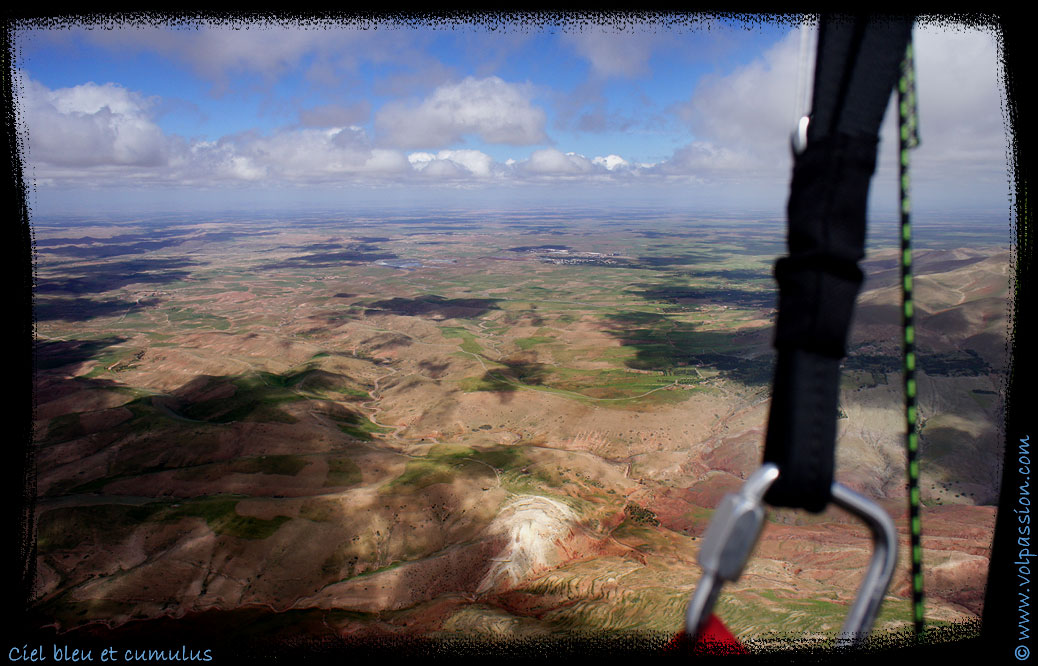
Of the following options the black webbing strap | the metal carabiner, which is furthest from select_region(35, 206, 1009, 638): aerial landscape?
the metal carabiner

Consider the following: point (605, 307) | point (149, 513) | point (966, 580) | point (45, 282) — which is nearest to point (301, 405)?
point (149, 513)

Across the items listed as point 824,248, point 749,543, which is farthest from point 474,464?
point 824,248

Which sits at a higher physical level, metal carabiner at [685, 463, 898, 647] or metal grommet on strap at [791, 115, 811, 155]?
metal grommet on strap at [791, 115, 811, 155]

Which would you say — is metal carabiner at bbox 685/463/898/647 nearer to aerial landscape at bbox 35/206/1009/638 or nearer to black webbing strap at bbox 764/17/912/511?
black webbing strap at bbox 764/17/912/511

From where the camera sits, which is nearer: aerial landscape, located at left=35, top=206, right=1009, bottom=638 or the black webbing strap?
the black webbing strap

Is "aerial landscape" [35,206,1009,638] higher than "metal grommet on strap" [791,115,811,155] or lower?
lower

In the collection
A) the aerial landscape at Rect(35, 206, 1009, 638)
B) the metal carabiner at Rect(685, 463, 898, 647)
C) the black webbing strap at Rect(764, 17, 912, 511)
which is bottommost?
the aerial landscape at Rect(35, 206, 1009, 638)

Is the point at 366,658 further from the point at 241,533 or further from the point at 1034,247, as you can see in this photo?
the point at 241,533
